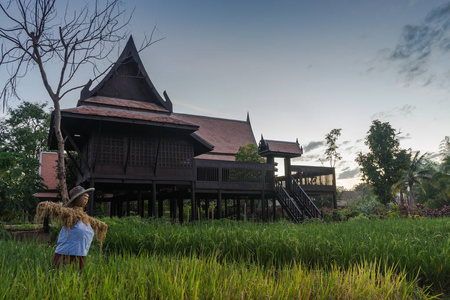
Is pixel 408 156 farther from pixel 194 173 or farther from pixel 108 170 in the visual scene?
pixel 108 170

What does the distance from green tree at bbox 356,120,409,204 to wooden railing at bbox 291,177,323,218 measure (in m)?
20.9

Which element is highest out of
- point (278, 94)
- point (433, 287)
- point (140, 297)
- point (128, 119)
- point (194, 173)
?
point (278, 94)

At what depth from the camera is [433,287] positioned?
513 cm

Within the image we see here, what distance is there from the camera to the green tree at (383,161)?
3512 centimetres

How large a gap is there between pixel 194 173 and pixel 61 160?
19.6 feet

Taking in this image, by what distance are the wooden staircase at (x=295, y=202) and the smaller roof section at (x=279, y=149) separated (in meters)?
1.27

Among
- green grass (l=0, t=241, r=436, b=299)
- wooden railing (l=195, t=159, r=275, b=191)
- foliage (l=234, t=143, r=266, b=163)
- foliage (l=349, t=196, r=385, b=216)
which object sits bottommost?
foliage (l=349, t=196, r=385, b=216)

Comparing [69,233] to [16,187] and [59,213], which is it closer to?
[59,213]

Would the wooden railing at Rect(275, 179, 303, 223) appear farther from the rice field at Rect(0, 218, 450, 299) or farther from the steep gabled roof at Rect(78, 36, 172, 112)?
the rice field at Rect(0, 218, 450, 299)

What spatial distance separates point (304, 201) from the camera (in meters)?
17.4

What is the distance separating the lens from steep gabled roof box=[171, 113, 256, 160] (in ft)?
83.6

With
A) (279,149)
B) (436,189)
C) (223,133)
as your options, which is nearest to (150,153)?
(279,149)

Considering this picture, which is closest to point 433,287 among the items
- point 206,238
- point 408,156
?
point 206,238

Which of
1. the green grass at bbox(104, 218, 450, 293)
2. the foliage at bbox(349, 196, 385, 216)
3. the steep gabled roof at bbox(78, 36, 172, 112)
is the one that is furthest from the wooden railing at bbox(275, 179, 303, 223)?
the green grass at bbox(104, 218, 450, 293)
